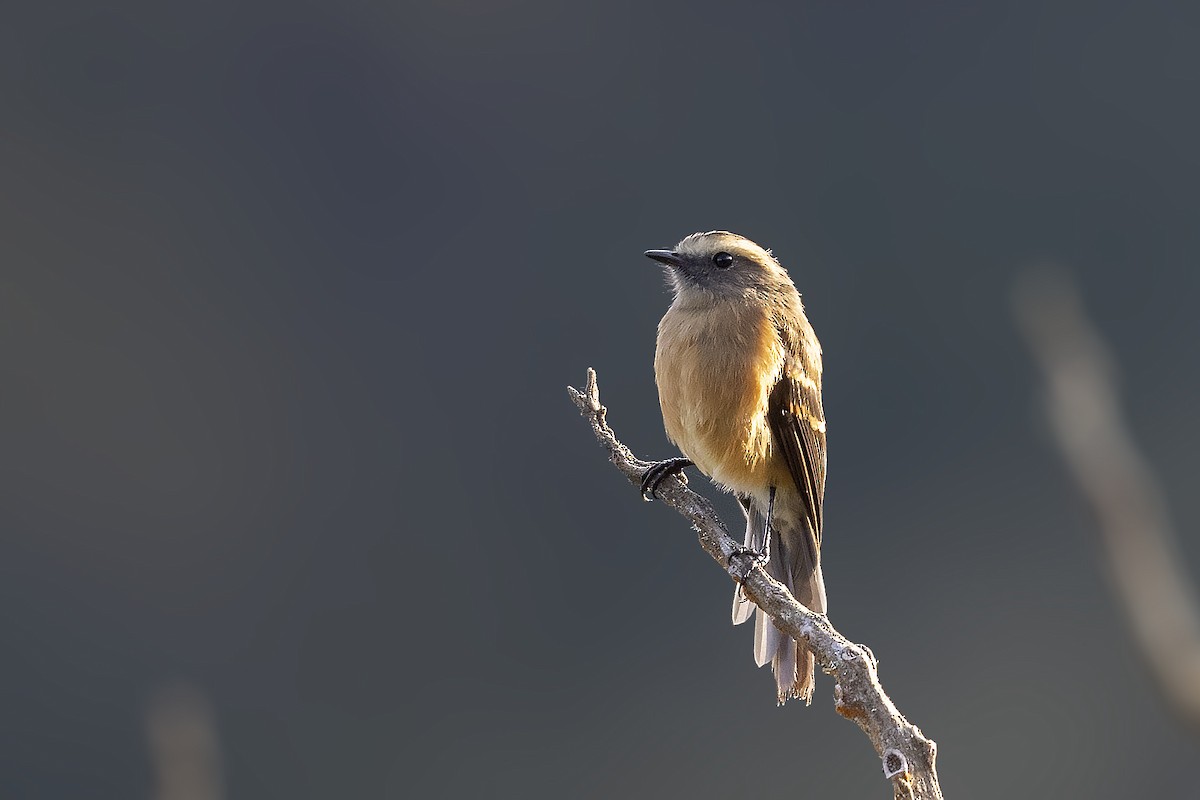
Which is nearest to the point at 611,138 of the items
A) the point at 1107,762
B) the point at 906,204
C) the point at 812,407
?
the point at 906,204

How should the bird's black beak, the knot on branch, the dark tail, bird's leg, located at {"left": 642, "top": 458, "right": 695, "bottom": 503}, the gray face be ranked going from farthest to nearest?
the bird's black beak
the gray face
the dark tail
bird's leg, located at {"left": 642, "top": 458, "right": 695, "bottom": 503}
the knot on branch

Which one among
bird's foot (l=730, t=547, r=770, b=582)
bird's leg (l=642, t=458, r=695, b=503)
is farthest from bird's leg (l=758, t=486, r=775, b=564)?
bird's foot (l=730, t=547, r=770, b=582)

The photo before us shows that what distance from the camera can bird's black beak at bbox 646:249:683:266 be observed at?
22.1 feet

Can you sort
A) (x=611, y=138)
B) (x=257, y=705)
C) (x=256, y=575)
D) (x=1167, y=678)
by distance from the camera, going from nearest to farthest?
(x=1167, y=678), (x=257, y=705), (x=256, y=575), (x=611, y=138)

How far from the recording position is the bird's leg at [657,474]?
18.9 ft

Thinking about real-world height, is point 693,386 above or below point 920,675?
above

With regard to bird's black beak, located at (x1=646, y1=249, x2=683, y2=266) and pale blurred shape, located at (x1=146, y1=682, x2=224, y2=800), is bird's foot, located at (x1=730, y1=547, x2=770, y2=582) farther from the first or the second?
bird's black beak, located at (x1=646, y1=249, x2=683, y2=266)

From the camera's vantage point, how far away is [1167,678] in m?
2.98

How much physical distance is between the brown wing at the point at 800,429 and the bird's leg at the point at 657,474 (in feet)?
1.43

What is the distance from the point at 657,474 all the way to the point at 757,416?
0.50m

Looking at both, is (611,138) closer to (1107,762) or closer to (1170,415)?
(1170,415)

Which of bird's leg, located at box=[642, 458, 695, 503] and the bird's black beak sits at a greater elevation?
the bird's black beak

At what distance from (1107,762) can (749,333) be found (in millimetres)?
22955

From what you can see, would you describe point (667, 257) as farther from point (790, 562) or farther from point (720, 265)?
point (790, 562)
